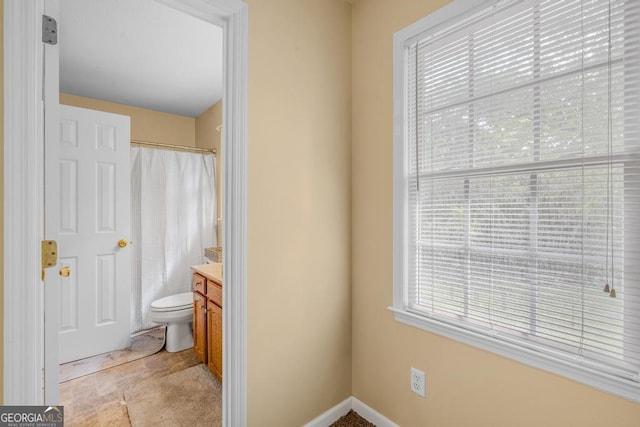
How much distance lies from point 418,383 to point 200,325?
171 cm

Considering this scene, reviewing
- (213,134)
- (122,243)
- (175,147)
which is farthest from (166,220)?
(213,134)

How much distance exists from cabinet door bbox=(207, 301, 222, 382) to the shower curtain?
132cm

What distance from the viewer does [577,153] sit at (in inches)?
42.4

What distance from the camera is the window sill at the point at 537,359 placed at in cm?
98

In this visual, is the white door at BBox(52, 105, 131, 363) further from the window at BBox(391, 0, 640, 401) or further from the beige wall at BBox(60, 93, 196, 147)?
the window at BBox(391, 0, 640, 401)

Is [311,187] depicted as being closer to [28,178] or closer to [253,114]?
[253,114]

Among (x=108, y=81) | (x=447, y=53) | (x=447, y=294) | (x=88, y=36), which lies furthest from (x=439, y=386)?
(x=108, y=81)

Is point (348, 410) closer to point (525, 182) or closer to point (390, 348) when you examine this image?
point (390, 348)

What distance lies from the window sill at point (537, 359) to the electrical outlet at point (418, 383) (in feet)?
0.80

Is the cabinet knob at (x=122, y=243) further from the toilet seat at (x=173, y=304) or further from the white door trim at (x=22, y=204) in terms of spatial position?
the white door trim at (x=22, y=204)

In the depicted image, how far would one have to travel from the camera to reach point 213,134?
12.2 feet

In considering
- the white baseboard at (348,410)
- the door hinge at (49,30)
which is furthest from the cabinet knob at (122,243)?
the white baseboard at (348,410)

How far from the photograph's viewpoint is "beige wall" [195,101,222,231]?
11.9 feet

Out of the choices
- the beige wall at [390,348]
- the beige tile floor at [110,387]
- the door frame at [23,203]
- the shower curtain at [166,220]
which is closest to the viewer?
the door frame at [23,203]
